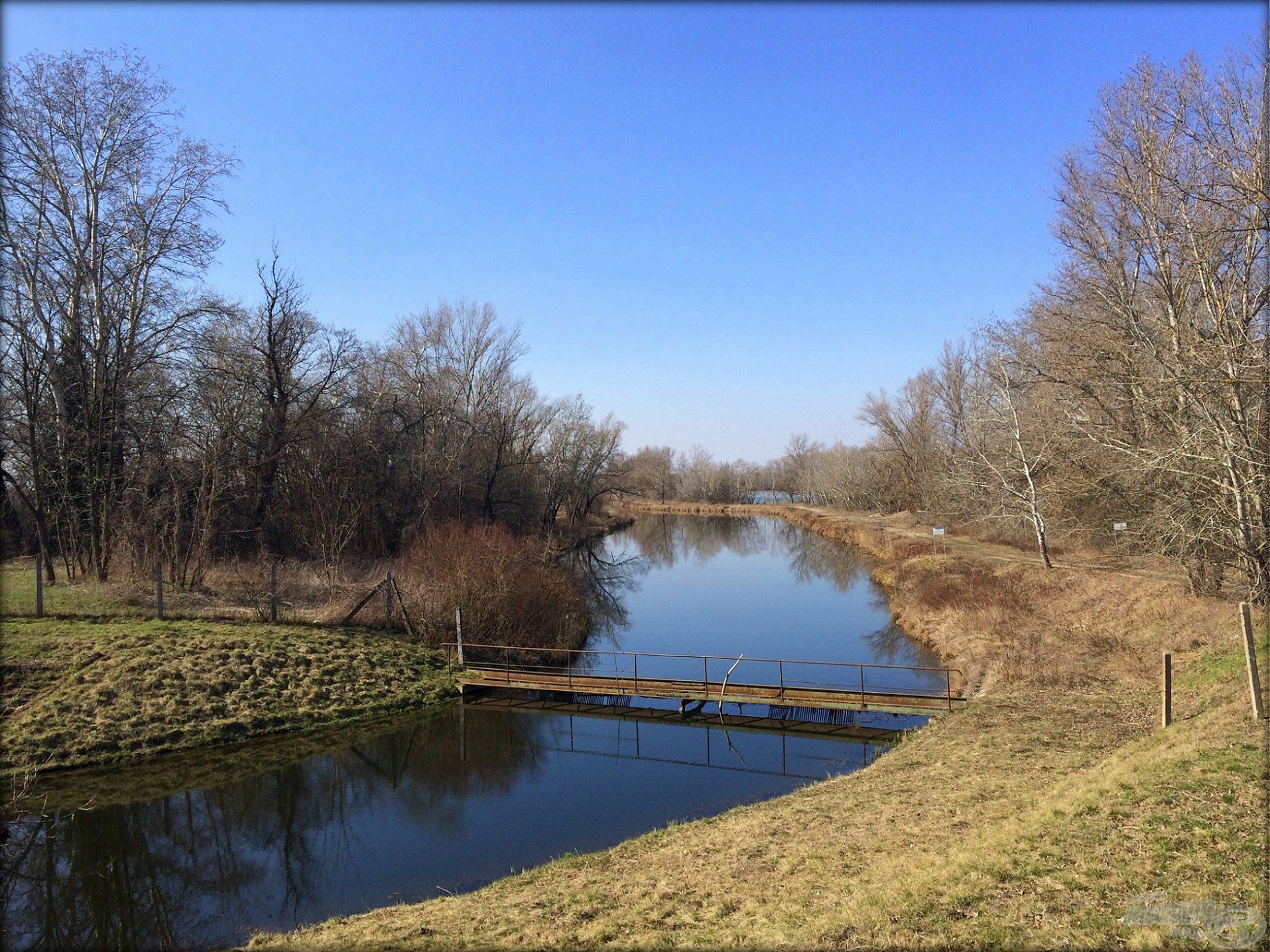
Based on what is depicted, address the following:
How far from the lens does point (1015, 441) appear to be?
1213 inches

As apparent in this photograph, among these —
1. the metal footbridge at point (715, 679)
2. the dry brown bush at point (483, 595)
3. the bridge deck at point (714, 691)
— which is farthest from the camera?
the dry brown bush at point (483, 595)

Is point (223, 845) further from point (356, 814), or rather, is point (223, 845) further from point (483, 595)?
point (483, 595)

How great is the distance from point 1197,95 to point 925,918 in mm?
16035

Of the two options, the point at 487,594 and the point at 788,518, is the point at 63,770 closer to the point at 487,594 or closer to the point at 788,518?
the point at 487,594

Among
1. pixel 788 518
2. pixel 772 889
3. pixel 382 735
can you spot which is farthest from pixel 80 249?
pixel 788 518

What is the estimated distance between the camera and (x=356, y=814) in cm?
1335

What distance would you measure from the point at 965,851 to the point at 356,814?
33.7ft

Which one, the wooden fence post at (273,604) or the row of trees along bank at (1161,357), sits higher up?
the row of trees along bank at (1161,357)

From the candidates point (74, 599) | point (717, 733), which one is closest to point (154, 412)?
point (74, 599)

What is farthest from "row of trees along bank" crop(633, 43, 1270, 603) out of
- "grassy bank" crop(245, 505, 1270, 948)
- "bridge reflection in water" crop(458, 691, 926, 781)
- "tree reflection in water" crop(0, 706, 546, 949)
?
"tree reflection in water" crop(0, 706, 546, 949)

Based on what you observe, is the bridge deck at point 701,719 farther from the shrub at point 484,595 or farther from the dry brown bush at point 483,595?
the dry brown bush at point 483,595

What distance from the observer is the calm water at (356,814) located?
10211 millimetres

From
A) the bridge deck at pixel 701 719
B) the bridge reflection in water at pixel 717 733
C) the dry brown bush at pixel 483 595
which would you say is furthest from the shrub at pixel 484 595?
the bridge reflection in water at pixel 717 733

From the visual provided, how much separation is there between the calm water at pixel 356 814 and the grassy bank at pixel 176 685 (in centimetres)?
71
